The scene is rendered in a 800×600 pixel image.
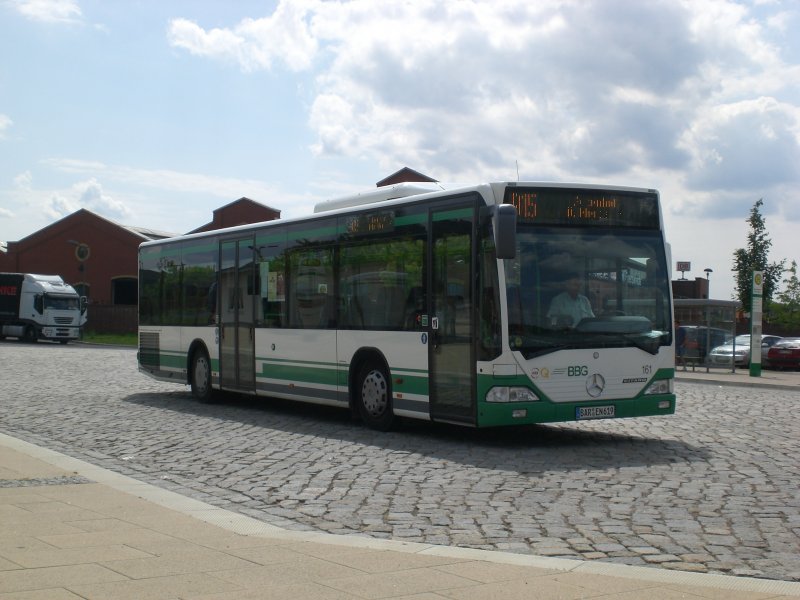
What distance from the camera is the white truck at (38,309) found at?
2259 inches

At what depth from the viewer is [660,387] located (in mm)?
13016

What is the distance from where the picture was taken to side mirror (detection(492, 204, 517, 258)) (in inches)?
452

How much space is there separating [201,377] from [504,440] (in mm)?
7716

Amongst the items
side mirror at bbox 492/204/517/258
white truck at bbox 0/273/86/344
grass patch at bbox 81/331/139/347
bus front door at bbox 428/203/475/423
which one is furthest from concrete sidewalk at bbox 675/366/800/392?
white truck at bbox 0/273/86/344

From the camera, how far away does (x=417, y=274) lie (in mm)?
13375

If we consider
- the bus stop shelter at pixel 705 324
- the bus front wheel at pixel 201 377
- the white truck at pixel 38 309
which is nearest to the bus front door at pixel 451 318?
the bus front wheel at pixel 201 377

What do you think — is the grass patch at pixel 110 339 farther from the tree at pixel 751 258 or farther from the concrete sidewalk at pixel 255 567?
the concrete sidewalk at pixel 255 567

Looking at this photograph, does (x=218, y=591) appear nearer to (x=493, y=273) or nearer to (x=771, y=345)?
(x=493, y=273)

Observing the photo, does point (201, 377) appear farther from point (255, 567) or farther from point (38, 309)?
point (38, 309)

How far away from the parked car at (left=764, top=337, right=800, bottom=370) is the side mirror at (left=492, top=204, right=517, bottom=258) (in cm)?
3038

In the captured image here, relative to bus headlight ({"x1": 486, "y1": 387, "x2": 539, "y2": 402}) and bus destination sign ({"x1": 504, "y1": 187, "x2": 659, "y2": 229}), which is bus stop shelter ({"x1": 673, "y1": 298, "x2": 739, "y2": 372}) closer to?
bus destination sign ({"x1": 504, "y1": 187, "x2": 659, "y2": 229})

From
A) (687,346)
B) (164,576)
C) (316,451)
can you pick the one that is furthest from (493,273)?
(687,346)

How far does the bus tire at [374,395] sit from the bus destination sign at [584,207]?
10.2 ft

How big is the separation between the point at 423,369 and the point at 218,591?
24.6ft
